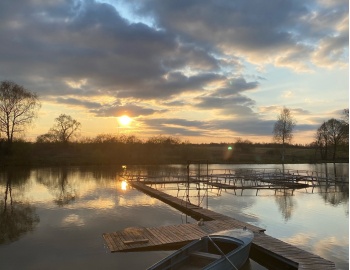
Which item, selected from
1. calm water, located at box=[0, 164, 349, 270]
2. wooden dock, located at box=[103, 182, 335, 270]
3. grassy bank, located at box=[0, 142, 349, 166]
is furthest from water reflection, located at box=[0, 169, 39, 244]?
grassy bank, located at box=[0, 142, 349, 166]

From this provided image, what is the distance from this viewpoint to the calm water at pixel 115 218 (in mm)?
12977

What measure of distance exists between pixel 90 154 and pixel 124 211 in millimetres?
56145

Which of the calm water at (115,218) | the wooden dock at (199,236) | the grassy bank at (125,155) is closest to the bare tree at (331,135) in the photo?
the grassy bank at (125,155)

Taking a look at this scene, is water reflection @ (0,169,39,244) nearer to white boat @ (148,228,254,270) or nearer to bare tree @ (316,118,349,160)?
white boat @ (148,228,254,270)

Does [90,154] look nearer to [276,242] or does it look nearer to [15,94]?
[15,94]

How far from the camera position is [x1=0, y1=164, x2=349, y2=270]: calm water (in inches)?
511

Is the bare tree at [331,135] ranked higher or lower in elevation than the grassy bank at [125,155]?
higher

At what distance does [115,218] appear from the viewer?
19797mm

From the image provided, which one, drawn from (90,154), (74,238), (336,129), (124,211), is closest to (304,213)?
(124,211)

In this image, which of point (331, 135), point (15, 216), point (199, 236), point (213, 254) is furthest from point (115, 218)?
point (331, 135)

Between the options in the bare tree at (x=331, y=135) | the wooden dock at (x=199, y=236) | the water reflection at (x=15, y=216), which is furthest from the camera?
the bare tree at (x=331, y=135)

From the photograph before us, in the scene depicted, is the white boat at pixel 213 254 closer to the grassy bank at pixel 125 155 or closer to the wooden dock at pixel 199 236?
the wooden dock at pixel 199 236

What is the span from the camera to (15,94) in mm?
58719

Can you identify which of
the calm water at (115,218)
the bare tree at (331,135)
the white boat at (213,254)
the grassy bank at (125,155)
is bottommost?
the calm water at (115,218)
